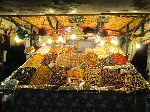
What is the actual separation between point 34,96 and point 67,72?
193cm

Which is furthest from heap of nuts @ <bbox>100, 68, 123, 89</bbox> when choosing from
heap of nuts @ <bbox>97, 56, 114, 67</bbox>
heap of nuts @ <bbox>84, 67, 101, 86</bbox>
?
heap of nuts @ <bbox>97, 56, 114, 67</bbox>

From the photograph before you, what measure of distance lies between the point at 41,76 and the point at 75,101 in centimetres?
204

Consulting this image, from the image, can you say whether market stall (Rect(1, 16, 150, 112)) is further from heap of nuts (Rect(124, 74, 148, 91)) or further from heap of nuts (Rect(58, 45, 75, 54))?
heap of nuts (Rect(58, 45, 75, 54))

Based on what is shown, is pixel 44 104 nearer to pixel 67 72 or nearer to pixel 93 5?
pixel 67 72

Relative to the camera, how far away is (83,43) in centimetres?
1348

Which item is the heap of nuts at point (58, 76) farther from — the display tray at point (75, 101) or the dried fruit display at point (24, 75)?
the dried fruit display at point (24, 75)

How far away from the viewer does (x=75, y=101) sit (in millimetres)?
6605

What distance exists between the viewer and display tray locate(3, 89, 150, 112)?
6.48 metres

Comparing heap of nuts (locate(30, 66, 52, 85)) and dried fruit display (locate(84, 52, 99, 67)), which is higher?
dried fruit display (locate(84, 52, 99, 67))

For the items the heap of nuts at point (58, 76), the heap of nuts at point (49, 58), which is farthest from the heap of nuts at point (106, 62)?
the heap of nuts at point (49, 58)

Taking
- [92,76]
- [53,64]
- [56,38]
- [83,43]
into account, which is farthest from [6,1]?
[83,43]

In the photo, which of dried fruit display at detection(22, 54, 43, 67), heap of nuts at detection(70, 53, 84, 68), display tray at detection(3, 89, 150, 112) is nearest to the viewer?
display tray at detection(3, 89, 150, 112)

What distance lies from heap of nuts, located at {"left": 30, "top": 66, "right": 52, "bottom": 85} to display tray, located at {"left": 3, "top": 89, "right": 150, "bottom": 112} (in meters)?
0.72

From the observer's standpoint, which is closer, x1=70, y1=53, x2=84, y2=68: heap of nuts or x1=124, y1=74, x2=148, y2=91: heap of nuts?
x1=124, y1=74, x2=148, y2=91: heap of nuts
